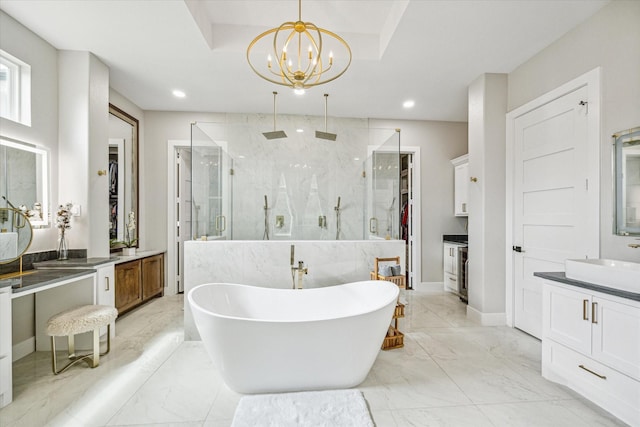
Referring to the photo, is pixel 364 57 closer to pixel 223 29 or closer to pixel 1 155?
pixel 223 29

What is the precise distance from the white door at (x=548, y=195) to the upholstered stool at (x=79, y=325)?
12.8 ft

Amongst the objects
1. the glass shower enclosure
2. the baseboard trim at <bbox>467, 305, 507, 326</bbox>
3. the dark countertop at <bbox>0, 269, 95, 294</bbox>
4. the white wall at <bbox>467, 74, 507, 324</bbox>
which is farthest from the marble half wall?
the baseboard trim at <bbox>467, 305, 507, 326</bbox>

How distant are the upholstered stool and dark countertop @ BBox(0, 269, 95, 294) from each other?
31 centimetres

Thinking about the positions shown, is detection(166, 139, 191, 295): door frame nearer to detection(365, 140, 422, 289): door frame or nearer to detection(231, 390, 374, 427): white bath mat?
detection(231, 390, 374, 427): white bath mat

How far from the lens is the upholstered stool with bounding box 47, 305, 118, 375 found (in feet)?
7.30

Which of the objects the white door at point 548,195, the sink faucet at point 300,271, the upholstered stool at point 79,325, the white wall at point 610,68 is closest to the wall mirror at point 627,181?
the white wall at point 610,68

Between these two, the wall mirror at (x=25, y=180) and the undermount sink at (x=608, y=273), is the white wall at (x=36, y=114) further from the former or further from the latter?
the undermount sink at (x=608, y=273)

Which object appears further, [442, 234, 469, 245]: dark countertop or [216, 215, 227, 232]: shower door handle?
[442, 234, 469, 245]: dark countertop

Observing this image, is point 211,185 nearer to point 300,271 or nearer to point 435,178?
point 300,271

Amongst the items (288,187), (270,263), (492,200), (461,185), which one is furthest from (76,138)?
(461,185)

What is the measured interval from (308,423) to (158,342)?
6.11 ft

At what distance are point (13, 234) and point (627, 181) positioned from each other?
4480 millimetres

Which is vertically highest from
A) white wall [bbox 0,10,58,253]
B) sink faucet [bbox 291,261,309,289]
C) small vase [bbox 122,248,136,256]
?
white wall [bbox 0,10,58,253]

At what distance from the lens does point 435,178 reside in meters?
4.74
